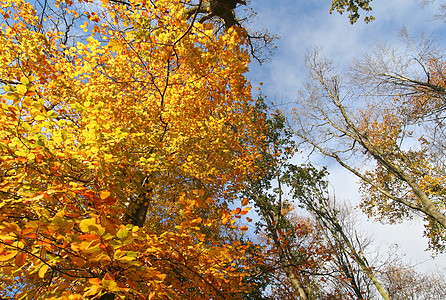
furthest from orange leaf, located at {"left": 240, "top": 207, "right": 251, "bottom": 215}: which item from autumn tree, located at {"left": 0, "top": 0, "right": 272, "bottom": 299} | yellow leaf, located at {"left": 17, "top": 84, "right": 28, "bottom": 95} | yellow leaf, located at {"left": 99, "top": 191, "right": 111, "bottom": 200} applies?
yellow leaf, located at {"left": 17, "top": 84, "right": 28, "bottom": 95}

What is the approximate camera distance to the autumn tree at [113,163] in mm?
1635

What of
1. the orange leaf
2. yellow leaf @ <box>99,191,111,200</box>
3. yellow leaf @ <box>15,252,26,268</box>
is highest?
the orange leaf

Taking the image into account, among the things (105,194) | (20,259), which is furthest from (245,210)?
(20,259)

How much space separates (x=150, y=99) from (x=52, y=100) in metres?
2.50

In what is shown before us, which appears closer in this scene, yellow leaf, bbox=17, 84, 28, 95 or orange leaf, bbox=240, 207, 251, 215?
yellow leaf, bbox=17, 84, 28, 95

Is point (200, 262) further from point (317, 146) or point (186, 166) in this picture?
point (317, 146)

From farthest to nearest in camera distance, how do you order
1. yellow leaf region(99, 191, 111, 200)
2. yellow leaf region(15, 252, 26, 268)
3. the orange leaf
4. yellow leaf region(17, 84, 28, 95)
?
the orange leaf, yellow leaf region(17, 84, 28, 95), yellow leaf region(99, 191, 111, 200), yellow leaf region(15, 252, 26, 268)

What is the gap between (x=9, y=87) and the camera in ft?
6.15

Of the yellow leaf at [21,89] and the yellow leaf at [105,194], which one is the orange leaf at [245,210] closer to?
the yellow leaf at [105,194]

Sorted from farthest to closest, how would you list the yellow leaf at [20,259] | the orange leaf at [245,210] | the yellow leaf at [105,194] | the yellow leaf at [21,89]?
the orange leaf at [245,210], the yellow leaf at [21,89], the yellow leaf at [105,194], the yellow leaf at [20,259]

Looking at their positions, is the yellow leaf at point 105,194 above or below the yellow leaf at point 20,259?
above

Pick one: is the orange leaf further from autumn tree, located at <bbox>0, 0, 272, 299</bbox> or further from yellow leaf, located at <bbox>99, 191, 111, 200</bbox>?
yellow leaf, located at <bbox>99, 191, 111, 200</bbox>

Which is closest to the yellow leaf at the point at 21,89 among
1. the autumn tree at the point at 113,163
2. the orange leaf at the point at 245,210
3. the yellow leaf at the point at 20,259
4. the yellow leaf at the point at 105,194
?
the autumn tree at the point at 113,163

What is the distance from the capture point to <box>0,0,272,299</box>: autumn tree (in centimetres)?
163
